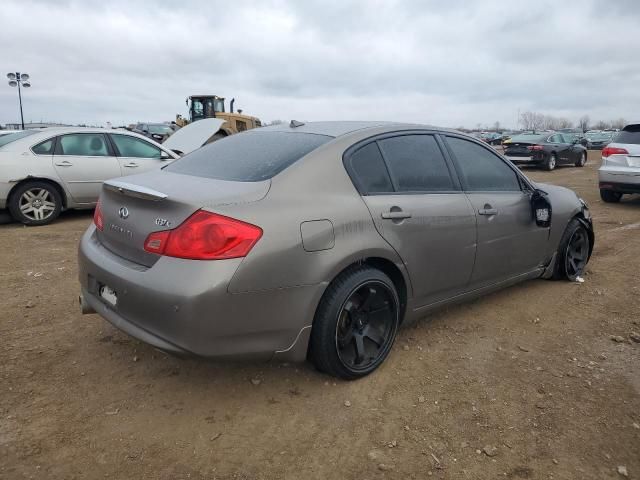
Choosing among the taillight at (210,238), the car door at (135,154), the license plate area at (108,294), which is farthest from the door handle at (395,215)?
the car door at (135,154)

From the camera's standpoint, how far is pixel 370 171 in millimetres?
3047

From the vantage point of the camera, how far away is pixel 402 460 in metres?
2.31

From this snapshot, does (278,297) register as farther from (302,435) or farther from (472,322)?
(472,322)

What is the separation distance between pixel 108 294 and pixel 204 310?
0.76 m

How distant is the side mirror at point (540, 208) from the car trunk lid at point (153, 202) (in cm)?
247

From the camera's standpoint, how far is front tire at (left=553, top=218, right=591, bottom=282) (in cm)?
456

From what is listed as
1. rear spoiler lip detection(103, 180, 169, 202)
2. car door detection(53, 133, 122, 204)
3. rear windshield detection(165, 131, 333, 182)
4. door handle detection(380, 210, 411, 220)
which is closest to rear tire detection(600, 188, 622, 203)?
door handle detection(380, 210, 411, 220)

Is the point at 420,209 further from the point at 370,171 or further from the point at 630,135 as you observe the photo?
the point at 630,135

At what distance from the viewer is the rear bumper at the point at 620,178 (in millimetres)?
8734

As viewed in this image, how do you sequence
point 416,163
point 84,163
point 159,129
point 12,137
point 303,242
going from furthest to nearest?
point 159,129, point 84,163, point 12,137, point 416,163, point 303,242

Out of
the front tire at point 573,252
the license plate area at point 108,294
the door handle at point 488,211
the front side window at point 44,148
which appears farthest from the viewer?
the front side window at point 44,148

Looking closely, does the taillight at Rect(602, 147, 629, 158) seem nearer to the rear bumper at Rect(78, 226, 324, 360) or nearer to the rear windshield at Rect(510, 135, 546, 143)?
the rear bumper at Rect(78, 226, 324, 360)

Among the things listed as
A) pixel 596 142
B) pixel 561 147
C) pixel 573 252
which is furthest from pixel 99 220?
pixel 596 142

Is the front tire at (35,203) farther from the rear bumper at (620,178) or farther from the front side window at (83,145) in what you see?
the rear bumper at (620,178)
